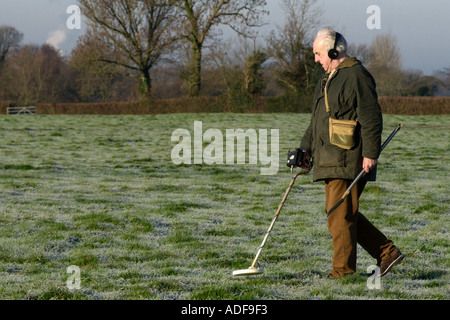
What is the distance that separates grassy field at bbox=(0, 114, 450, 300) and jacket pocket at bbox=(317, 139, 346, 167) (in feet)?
3.31

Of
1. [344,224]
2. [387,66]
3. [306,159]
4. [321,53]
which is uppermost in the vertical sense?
[387,66]

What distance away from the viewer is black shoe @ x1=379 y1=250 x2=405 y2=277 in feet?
18.0

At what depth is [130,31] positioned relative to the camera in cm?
4166

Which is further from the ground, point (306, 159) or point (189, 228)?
point (306, 159)

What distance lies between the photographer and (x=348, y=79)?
514cm

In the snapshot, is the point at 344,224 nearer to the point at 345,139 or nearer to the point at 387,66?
the point at 345,139

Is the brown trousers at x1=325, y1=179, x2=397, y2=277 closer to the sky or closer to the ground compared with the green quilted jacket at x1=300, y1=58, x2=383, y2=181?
closer to the ground

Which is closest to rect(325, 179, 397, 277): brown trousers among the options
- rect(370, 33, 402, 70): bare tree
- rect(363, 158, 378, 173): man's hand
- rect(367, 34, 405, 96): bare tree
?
rect(363, 158, 378, 173): man's hand

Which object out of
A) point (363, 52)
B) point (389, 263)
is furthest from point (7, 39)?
point (389, 263)

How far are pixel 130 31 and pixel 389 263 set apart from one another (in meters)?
38.2

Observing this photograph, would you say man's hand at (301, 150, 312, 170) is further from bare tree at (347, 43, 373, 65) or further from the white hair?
bare tree at (347, 43, 373, 65)

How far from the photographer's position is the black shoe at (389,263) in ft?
18.0

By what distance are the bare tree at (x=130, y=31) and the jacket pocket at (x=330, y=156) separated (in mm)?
37338
